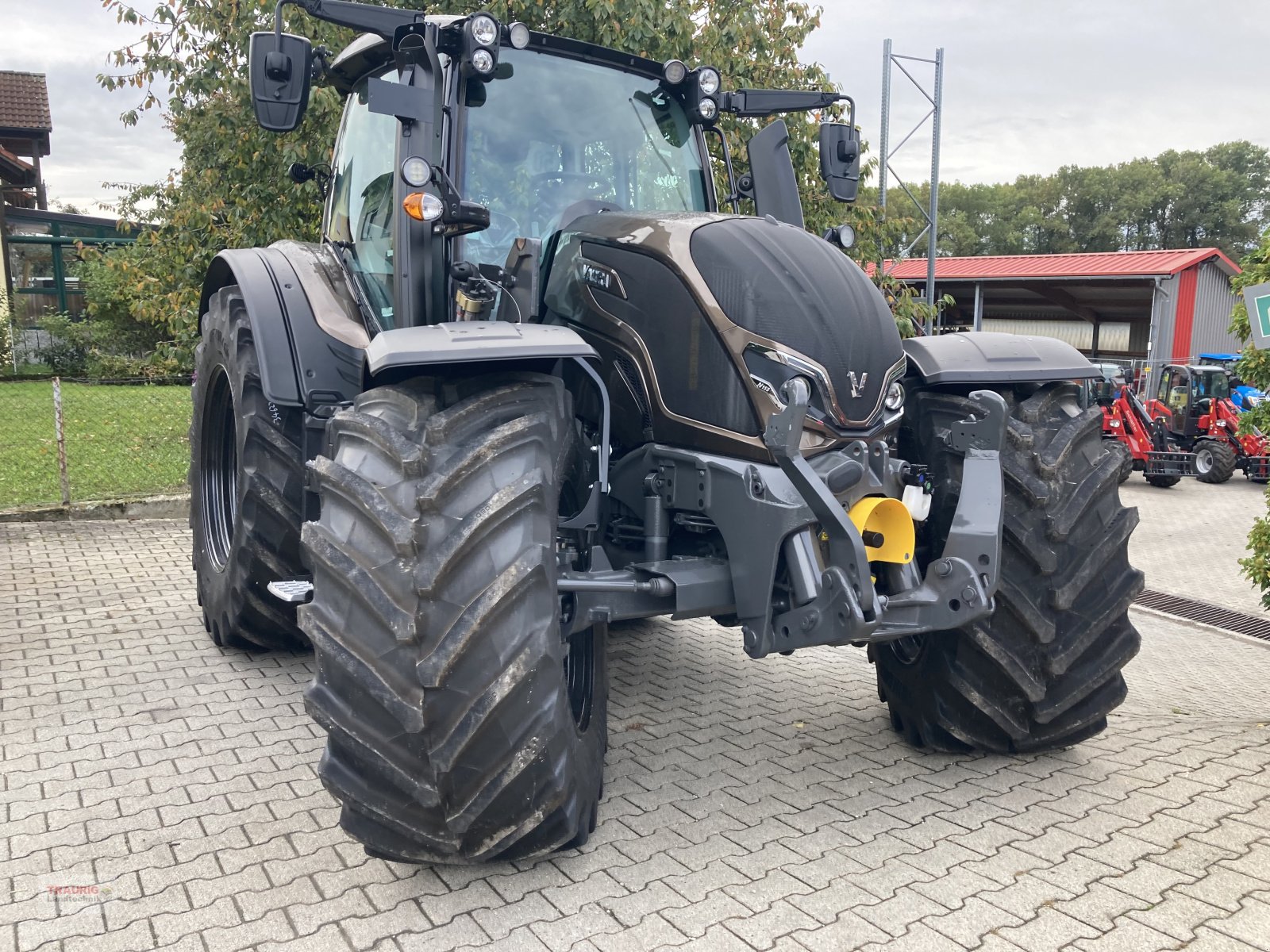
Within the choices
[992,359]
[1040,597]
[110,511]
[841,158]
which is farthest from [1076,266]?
[1040,597]

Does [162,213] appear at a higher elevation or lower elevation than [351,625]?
higher

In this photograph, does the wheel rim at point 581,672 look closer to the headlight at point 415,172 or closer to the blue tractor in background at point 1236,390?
the headlight at point 415,172

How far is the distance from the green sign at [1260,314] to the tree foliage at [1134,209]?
51.3m

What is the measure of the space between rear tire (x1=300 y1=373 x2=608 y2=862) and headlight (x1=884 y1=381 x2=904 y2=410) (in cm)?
118

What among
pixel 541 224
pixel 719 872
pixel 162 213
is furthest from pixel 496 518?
pixel 162 213

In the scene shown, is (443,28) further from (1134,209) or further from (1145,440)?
(1134,209)

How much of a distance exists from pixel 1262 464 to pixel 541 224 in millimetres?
14847

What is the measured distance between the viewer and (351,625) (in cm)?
273

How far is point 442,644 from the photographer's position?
2.67 m

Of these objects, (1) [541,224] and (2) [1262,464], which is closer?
(1) [541,224]

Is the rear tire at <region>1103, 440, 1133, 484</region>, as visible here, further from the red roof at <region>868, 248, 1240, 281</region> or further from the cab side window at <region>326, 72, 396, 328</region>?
the red roof at <region>868, 248, 1240, 281</region>

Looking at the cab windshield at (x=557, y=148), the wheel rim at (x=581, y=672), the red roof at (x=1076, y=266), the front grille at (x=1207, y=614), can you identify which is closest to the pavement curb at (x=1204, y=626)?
the front grille at (x=1207, y=614)

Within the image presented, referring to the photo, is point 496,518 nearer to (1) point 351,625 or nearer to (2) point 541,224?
(1) point 351,625

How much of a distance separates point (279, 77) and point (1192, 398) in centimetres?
1550
